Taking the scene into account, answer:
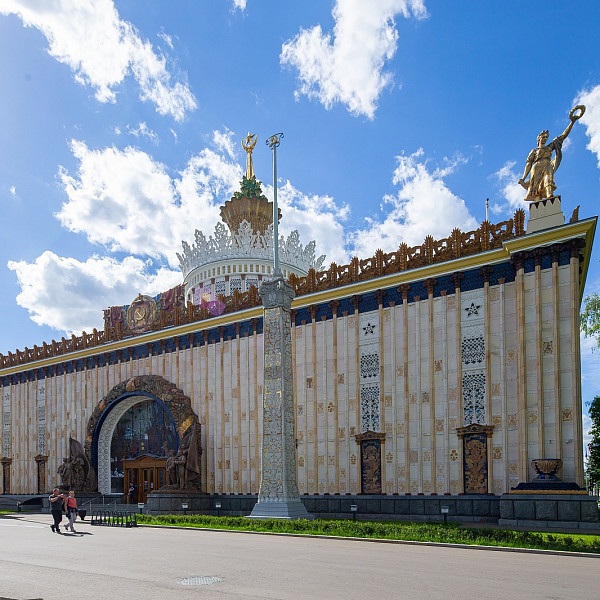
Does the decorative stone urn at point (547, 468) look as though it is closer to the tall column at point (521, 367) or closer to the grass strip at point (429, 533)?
the tall column at point (521, 367)

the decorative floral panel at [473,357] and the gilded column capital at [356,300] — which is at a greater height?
the gilded column capital at [356,300]

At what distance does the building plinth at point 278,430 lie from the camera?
22.0m

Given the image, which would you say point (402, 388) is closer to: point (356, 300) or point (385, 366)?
point (385, 366)

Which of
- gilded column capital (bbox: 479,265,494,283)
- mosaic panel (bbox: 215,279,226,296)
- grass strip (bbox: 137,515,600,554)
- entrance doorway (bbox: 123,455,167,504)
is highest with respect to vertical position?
mosaic panel (bbox: 215,279,226,296)

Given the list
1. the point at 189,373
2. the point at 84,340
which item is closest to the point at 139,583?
the point at 189,373

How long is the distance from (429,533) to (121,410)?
2675 centimetres

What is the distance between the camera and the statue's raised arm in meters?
24.8

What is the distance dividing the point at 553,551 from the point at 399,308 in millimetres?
14113

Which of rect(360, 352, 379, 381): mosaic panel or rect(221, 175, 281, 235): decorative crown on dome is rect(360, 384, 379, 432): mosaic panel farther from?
rect(221, 175, 281, 235): decorative crown on dome

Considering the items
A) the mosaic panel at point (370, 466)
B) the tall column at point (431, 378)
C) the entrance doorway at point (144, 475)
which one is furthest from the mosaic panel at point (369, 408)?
the entrance doorway at point (144, 475)

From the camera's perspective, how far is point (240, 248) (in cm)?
4178

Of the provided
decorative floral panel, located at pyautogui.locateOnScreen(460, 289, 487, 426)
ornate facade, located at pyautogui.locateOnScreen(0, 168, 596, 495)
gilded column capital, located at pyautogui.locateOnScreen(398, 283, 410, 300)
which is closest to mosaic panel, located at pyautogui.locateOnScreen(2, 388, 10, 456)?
Result: ornate facade, located at pyautogui.locateOnScreen(0, 168, 596, 495)

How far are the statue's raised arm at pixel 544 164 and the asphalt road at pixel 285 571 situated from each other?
14.3m

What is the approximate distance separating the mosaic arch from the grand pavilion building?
0.30 feet
